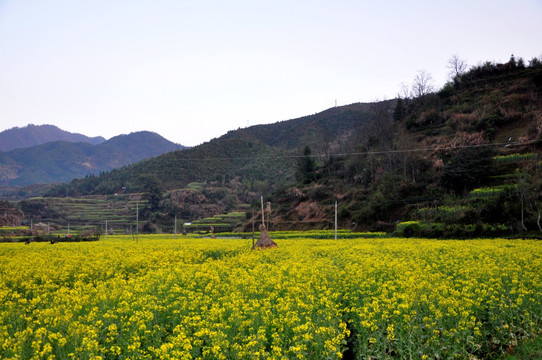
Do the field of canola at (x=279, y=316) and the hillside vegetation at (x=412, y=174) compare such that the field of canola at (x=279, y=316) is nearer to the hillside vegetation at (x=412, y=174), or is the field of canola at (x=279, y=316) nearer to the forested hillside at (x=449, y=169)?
the hillside vegetation at (x=412, y=174)

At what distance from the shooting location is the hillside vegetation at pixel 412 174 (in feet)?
127

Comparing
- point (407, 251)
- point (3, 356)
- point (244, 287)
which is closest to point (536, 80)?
point (407, 251)

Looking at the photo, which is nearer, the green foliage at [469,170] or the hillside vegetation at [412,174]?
the hillside vegetation at [412,174]

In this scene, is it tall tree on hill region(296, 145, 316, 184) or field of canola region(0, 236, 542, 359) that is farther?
tall tree on hill region(296, 145, 316, 184)

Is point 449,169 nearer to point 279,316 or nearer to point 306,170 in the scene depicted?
point 306,170

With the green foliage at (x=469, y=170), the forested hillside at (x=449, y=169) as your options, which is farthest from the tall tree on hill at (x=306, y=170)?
the green foliage at (x=469, y=170)

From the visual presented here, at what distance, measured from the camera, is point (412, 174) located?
59.2 meters

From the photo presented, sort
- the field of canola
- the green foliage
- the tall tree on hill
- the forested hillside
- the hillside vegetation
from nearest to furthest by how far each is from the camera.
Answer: the field of canola
the forested hillside
the hillside vegetation
the green foliage
the tall tree on hill

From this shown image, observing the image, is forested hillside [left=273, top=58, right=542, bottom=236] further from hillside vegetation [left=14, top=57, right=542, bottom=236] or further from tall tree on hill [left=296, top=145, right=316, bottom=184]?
tall tree on hill [left=296, top=145, right=316, bottom=184]

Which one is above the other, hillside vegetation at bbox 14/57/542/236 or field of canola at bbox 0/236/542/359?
hillside vegetation at bbox 14/57/542/236

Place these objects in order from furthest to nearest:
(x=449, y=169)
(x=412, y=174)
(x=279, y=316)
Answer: (x=412, y=174) < (x=449, y=169) < (x=279, y=316)

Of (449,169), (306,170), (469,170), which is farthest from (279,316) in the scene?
(306,170)

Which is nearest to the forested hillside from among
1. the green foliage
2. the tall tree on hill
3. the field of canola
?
the green foliage

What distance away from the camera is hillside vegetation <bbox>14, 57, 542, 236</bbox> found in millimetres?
38562
